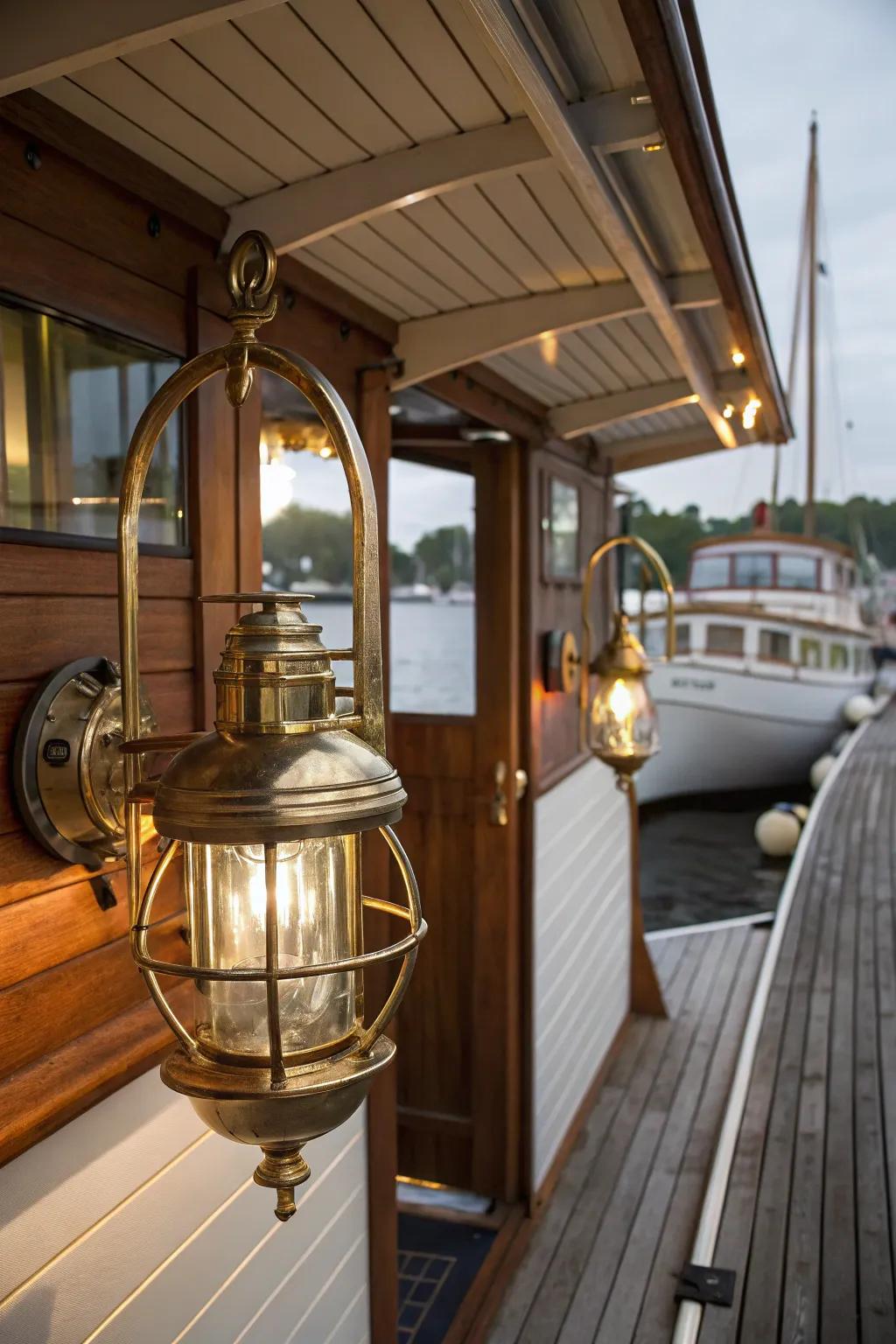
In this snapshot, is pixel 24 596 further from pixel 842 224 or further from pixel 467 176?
pixel 842 224

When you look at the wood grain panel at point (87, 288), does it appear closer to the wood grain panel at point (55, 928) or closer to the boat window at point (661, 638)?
the wood grain panel at point (55, 928)

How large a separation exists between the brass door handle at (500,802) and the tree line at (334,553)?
0.71 m

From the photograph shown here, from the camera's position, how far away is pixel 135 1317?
60.3 inches

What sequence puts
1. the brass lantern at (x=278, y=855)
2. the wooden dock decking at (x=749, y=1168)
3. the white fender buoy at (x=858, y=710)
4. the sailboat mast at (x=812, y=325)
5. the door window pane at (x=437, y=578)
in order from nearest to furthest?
1. the brass lantern at (x=278, y=855)
2. the wooden dock decking at (x=749, y=1168)
3. the door window pane at (x=437, y=578)
4. the white fender buoy at (x=858, y=710)
5. the sailboat mast at (x=812, y=325)

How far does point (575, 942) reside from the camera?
4.50 m

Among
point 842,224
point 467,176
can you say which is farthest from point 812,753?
point 842,224

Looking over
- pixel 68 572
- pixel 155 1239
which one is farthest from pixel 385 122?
pixel 155 1239

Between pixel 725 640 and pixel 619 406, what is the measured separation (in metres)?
12.5

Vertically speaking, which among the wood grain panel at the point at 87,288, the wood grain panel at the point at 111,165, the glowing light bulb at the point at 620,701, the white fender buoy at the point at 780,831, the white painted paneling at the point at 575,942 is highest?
the wood grain panel at the point at 111,165

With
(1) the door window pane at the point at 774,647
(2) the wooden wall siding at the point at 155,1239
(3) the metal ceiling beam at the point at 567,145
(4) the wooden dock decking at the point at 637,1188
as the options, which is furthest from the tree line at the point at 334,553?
(1) the door window pane at the point at 774,647

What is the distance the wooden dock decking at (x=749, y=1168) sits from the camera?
10.1 ft

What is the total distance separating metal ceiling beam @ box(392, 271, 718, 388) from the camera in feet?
7.84

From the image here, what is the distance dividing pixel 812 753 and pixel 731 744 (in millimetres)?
1953

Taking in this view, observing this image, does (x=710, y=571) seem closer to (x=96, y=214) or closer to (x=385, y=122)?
(x=385, y=122)
